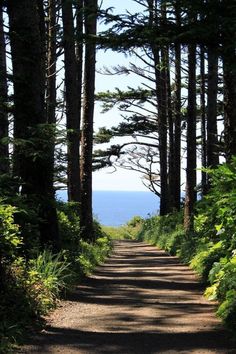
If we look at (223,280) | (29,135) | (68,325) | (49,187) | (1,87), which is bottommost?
(68,325)

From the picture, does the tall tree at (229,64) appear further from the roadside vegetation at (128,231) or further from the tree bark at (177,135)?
the roadside vegetation at (128,231)

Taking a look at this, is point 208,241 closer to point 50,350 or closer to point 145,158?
point 50,350

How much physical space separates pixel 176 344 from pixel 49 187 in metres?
4.66

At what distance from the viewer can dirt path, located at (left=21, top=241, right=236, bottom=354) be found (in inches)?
228

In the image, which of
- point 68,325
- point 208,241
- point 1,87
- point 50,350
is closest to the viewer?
point 50,350

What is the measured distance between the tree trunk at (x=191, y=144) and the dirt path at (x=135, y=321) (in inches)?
248

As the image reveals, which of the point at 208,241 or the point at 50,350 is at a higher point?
the point at 208,241

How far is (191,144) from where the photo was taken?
1727 centimetres

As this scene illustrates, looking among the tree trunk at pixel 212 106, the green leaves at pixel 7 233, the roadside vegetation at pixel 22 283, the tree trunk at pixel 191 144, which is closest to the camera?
the roadside vegetation at pixel 22 283

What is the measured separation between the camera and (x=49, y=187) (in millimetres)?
9688

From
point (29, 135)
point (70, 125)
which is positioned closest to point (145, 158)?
point (70, 125)

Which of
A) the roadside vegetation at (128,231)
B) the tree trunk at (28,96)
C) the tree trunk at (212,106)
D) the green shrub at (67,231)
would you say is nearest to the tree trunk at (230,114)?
the green shrub at (67,231)

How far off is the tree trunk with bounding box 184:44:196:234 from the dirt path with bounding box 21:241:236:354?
6308mm

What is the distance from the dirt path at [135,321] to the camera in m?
5.79
